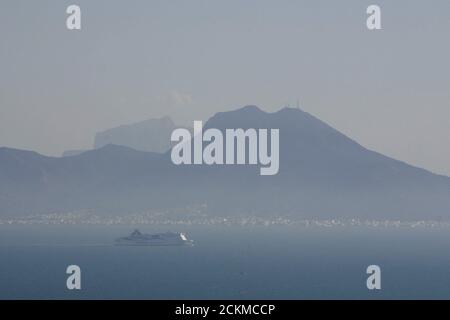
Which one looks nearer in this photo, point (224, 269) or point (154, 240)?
point (224, 269)

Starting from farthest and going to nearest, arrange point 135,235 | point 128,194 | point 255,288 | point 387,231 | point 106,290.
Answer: point 387,231
point 135,235
point 128,194
point 255,288
point 106,290

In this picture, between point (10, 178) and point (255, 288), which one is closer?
point (255, 288)

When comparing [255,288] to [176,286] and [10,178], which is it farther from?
[10,178]

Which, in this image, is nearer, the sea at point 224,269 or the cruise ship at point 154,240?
the sea at point 224,269

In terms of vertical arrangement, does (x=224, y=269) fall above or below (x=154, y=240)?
below

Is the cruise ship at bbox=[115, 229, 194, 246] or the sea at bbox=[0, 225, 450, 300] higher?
the cruise ship at bbox=[115, 229, 194, 246]

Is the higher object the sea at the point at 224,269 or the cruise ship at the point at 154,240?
the cruise ship at the point at 154,240
